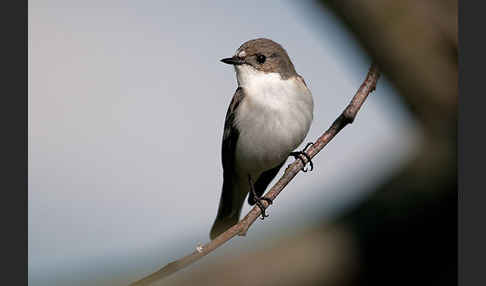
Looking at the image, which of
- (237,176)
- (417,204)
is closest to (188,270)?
(417,204)

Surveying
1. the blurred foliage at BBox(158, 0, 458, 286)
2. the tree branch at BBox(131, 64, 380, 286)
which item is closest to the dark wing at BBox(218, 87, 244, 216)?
the tree branch at BBox(131, 64, 380, 286)

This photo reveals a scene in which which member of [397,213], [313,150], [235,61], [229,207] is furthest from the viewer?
[229,207]

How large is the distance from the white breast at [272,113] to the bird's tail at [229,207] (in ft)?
0.70

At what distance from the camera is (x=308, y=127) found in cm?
164

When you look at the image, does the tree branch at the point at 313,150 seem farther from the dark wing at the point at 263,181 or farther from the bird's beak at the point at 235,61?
the dark wing at the point at 263,181

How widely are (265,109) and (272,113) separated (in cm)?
3

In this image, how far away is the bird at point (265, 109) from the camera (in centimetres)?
163

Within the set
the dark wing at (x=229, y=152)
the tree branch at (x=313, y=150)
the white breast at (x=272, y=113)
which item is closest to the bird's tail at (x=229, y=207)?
the dark wing at (x=229, y=152)

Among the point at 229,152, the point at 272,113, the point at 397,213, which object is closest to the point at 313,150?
the point at 397,213

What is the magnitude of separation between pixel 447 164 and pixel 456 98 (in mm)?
132

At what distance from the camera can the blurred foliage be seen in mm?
737

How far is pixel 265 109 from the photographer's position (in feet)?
5.43

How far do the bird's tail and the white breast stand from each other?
8.4 inches

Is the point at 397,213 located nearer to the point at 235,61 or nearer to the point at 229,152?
the point at 235,61
